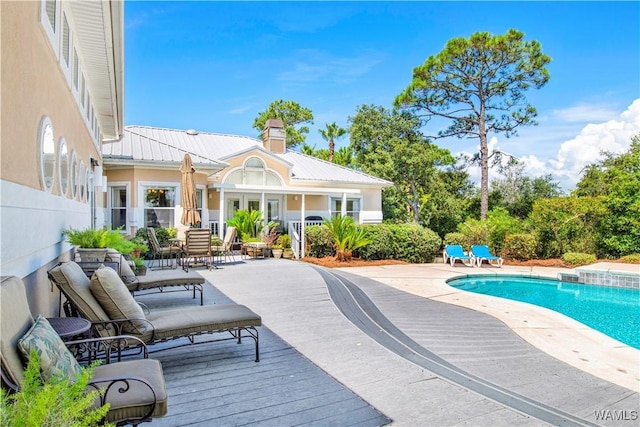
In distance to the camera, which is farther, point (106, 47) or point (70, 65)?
point (106, 47)

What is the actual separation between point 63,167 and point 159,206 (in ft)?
32.2

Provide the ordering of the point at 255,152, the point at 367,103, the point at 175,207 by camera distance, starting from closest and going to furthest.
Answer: the point at 175,207 < the point at 255,152 < the point at 367,103

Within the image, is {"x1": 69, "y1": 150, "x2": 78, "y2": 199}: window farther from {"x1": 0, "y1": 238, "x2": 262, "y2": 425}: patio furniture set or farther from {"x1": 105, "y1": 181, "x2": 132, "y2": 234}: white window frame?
{"x1": 105, "y1": 181, "x2": 132, "y2": 234}: white window frame

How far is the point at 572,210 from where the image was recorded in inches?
623

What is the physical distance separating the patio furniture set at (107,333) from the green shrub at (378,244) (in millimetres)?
9782

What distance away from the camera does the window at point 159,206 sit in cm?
1477

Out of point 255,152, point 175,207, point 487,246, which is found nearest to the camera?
point 175,207

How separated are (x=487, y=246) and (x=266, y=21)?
11.8m

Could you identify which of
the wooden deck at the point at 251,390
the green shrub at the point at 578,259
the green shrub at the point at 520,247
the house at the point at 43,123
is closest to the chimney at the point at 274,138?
the green shrub at the point at 520,247

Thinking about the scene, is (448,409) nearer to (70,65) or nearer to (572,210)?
(70,65)

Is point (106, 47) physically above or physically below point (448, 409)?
above

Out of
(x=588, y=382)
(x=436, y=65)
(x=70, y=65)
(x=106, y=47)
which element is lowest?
(x=588, y=382)

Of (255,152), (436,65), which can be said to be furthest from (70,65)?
(436,65)

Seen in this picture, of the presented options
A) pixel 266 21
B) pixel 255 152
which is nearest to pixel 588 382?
pixel 266 21
